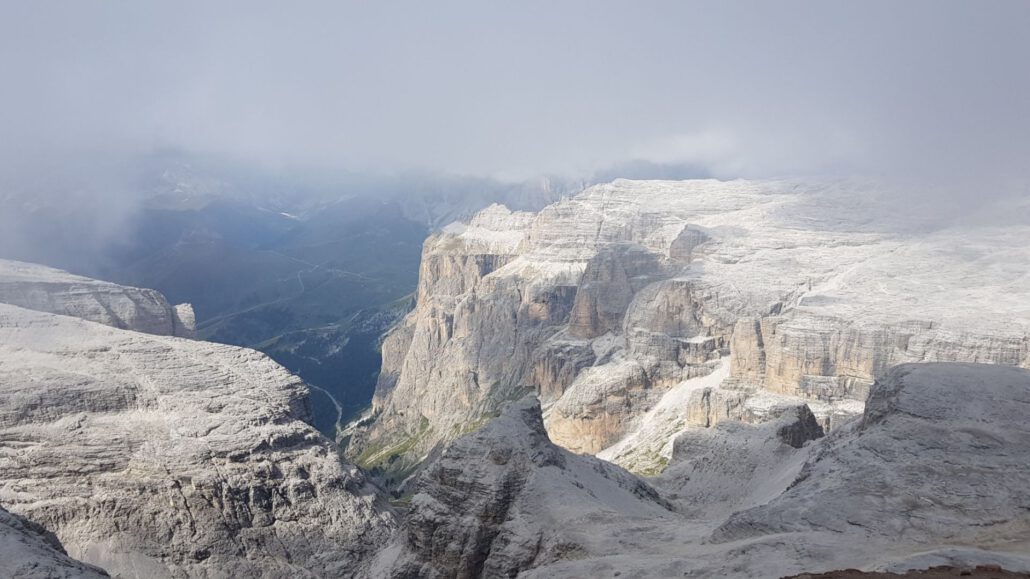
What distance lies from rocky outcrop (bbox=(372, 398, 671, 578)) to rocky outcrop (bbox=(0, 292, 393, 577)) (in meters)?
20.1

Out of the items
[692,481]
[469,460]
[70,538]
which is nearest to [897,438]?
[469,460]

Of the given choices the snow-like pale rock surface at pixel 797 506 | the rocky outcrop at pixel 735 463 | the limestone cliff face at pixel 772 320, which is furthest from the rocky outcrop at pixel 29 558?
the limestone cliff face at pixel 772 320

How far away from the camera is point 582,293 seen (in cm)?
18800

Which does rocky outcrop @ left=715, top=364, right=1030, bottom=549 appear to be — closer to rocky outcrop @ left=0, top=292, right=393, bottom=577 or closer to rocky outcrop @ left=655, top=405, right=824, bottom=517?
rocky outcrop @ left=655, top=405, right=824, bottom=517

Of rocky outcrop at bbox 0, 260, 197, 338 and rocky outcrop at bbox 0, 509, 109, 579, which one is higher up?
rocky outcrop at bbox 0, 260, 197, 338

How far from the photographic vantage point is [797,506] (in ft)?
143

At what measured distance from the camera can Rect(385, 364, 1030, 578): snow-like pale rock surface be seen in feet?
123

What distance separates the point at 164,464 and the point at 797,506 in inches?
2503

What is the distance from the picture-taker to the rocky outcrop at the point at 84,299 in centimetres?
10275

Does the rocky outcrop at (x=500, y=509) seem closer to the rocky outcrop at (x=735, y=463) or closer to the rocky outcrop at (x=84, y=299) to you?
the rocky outcrop at (x=735, y=463)

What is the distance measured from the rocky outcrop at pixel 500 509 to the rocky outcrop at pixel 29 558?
70.7ft

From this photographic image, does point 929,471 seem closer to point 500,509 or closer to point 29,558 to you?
point 500,509

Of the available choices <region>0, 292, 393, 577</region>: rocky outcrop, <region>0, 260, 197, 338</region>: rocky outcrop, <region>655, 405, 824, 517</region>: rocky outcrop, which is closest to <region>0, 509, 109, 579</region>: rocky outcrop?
<region>0, 292, 393, 577</region>: rocky outcrop

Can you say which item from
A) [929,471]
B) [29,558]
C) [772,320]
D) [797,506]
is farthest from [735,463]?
[29,558]
